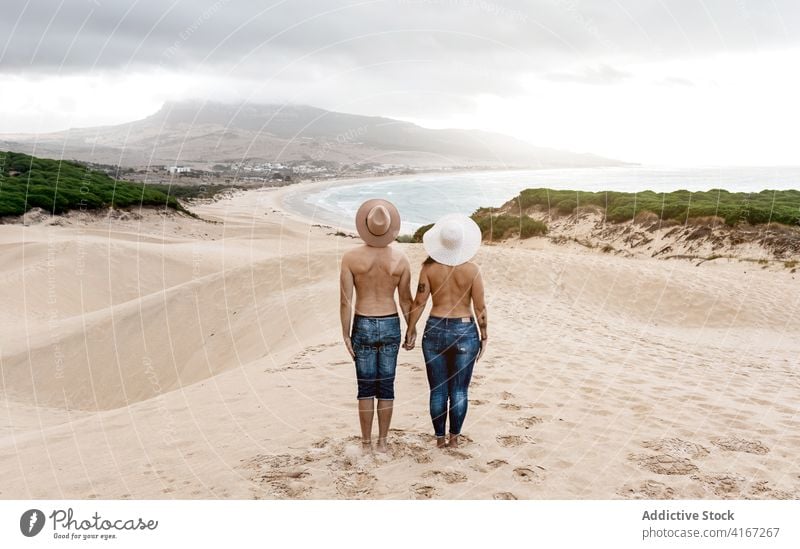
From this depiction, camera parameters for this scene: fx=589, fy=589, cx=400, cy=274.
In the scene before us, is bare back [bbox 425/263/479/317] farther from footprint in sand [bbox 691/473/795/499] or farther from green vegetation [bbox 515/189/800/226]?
green vegetation [bbox 515/189/800/226]

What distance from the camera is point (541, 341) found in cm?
1074

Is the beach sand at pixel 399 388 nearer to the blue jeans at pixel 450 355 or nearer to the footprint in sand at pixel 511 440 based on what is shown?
the footprint in sand at pixel 511 440

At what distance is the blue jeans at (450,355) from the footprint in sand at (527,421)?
48.1 inches

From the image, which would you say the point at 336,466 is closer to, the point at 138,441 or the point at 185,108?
the point at 138,441

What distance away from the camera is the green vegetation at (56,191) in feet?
106

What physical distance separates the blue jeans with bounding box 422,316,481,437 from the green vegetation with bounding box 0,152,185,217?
32.2m

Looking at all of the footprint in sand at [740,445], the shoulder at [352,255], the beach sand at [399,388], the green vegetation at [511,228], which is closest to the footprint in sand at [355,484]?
the beach sand at [399,388]

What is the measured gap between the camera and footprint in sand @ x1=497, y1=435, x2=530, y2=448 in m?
5.88

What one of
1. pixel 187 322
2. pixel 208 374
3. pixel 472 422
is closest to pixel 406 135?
pixel 187 322

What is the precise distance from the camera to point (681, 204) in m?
28.3

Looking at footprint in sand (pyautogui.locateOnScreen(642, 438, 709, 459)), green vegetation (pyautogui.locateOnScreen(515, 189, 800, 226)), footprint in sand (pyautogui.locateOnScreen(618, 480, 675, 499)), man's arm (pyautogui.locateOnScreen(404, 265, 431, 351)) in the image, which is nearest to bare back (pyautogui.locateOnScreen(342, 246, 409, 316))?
man's arm (pyautogui.locateOnScreen(404, 265, 431, 351))

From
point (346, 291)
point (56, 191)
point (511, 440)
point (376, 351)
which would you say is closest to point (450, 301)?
point (376, 351)

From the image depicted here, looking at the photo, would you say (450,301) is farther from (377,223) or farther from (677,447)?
(677,447)

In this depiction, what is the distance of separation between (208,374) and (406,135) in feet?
Answer: 54.2
